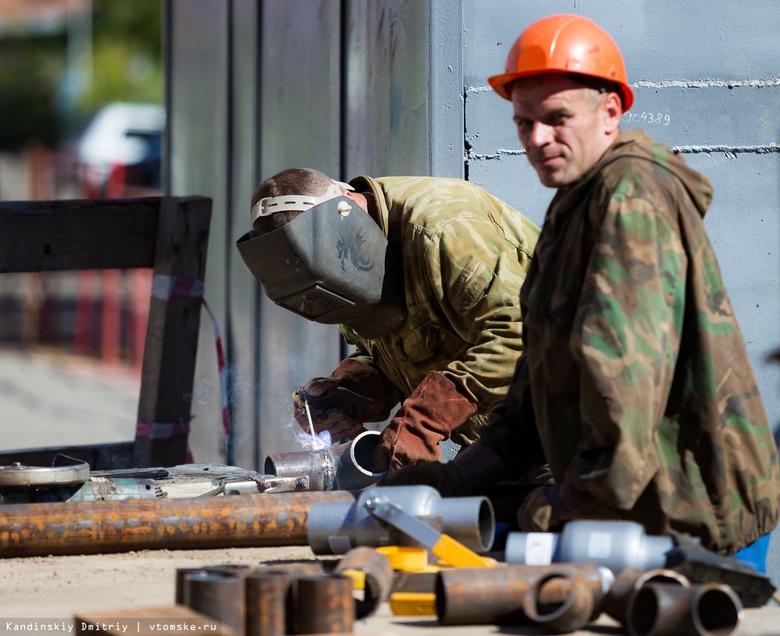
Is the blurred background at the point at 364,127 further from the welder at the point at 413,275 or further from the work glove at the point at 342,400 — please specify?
the work glove at the point at 342,400

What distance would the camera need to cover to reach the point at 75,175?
31.5 meters

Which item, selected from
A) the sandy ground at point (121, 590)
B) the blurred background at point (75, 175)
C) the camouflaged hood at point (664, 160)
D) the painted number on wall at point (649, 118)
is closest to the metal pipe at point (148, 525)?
the sandy ground at point (121, 590)

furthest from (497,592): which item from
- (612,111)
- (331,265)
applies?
(331,265)

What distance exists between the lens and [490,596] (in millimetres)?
2582

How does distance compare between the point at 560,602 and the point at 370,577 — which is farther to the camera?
the point at 370,577

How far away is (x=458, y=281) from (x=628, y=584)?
6.25ft

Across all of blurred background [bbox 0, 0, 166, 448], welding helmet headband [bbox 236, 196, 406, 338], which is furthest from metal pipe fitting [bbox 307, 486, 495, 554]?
blurred background [bbox 0, 0, 166, 448]

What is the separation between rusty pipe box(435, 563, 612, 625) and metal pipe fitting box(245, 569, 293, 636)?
0.35 meters

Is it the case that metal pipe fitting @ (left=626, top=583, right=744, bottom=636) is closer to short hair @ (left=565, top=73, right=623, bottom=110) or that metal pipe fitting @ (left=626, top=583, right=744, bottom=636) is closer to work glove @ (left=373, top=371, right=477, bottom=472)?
short hair @ (left=565, top=73, right=623, bottom=110)

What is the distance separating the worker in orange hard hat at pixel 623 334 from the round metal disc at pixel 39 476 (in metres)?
1.50

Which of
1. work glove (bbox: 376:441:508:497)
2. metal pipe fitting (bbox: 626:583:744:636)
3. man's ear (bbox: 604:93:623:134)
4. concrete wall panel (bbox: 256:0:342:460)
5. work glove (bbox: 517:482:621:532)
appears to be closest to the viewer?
metal pipe fitting (bbox: 626:583:744:636)

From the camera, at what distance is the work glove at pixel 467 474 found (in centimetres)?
337

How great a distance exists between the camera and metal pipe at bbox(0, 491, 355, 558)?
3445 mm

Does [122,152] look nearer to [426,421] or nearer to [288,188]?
[288,188]
